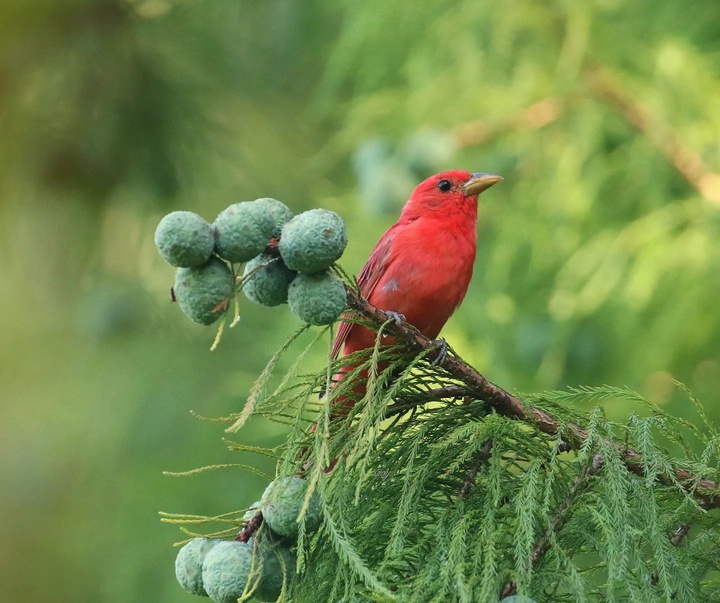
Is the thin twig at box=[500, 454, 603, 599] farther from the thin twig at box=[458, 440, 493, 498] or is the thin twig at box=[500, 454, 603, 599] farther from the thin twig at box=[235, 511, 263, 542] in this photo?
the thin twig at box=[235, 511, 263, 542]

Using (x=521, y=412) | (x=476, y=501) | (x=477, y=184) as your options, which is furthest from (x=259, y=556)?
(x=477, y=184)

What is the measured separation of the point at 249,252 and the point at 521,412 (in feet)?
2.36

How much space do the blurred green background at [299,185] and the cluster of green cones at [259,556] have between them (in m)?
2.42

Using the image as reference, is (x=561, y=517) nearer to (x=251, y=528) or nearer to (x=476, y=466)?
(x=476, y=466)

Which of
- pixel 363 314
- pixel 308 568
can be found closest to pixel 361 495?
pixel 308 568

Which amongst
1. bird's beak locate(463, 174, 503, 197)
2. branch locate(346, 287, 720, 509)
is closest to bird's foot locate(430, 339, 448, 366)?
branch locate(346, 287, 720, 509)

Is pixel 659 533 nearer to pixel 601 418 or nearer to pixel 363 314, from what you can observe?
pixel 601 418

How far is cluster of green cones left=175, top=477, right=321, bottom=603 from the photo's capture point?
5.61 ft

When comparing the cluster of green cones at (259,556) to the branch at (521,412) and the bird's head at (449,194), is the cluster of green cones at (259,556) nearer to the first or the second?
the branch at (521,412)

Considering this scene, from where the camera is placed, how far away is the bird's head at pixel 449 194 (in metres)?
3.54

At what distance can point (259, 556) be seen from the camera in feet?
5.82

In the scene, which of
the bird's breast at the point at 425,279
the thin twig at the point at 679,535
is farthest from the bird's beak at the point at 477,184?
the thin twig at the point at 679,535

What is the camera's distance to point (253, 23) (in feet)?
21.8

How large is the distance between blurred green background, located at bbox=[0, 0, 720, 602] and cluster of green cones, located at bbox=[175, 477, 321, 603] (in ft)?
7.95
